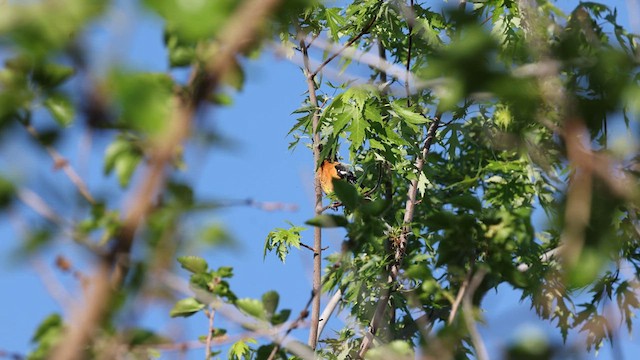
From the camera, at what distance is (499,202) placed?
5.82 m

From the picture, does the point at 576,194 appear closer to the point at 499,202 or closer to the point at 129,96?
the point at 129,96

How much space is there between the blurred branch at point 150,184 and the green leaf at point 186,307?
2.17 ft

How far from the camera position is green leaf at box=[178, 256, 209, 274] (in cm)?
164

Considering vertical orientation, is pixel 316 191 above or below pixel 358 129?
below

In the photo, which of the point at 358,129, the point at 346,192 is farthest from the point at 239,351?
the point at 346,192

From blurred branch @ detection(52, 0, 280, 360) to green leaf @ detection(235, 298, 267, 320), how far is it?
2.23 ft

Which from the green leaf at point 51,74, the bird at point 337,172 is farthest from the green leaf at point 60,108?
the bird at point 337,172

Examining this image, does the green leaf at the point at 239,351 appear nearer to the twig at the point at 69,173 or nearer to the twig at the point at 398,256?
the twig at the point at 398,256

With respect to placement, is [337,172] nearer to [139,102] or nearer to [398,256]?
[398,256]

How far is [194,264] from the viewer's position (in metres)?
1.66

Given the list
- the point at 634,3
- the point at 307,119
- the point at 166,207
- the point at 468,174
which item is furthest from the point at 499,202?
the point at 166,207

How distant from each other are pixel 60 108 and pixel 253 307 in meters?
0.59

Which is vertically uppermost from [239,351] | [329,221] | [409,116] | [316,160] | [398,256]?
[409,116]

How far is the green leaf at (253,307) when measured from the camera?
5.22 feet
